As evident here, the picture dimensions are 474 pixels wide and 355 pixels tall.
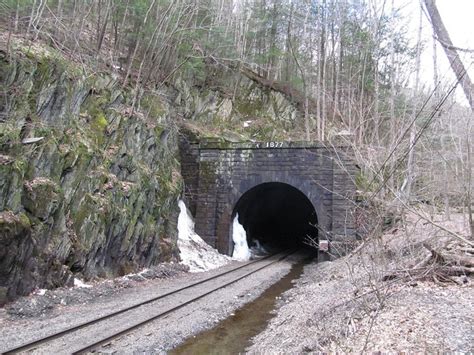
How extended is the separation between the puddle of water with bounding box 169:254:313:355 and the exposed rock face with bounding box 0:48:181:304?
136 inches

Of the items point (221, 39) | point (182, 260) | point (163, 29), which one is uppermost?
point (221, 39)

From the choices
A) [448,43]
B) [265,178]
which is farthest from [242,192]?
[448,43]

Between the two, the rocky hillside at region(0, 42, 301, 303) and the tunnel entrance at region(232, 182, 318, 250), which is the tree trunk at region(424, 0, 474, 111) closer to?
the rocky hillside at region(0, 42, 301, 303)

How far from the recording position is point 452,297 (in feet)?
20.1

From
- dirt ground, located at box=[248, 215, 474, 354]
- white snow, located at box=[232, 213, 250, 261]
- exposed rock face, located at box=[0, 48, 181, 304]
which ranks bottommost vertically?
white snow, located at box=[232, 213, 250, 261]

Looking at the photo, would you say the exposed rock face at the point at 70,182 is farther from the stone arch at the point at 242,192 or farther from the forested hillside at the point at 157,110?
the stone arch at the point at 242,192

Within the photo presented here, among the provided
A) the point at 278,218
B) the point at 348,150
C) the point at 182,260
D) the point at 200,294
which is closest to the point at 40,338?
the point at 200,294

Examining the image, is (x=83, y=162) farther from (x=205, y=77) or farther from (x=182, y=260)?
(x=205, y=77)

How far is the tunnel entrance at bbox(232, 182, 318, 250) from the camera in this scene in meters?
19.3

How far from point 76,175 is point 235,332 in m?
5.24

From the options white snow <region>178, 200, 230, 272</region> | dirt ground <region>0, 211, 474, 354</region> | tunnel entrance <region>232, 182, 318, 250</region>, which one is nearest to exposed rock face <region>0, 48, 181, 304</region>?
dirt ground <region>0, 211, 474, 354</region>

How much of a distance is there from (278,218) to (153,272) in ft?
49.2

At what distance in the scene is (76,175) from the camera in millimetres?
9719

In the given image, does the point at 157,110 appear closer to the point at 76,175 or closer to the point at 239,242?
Result: the point at 76,175
